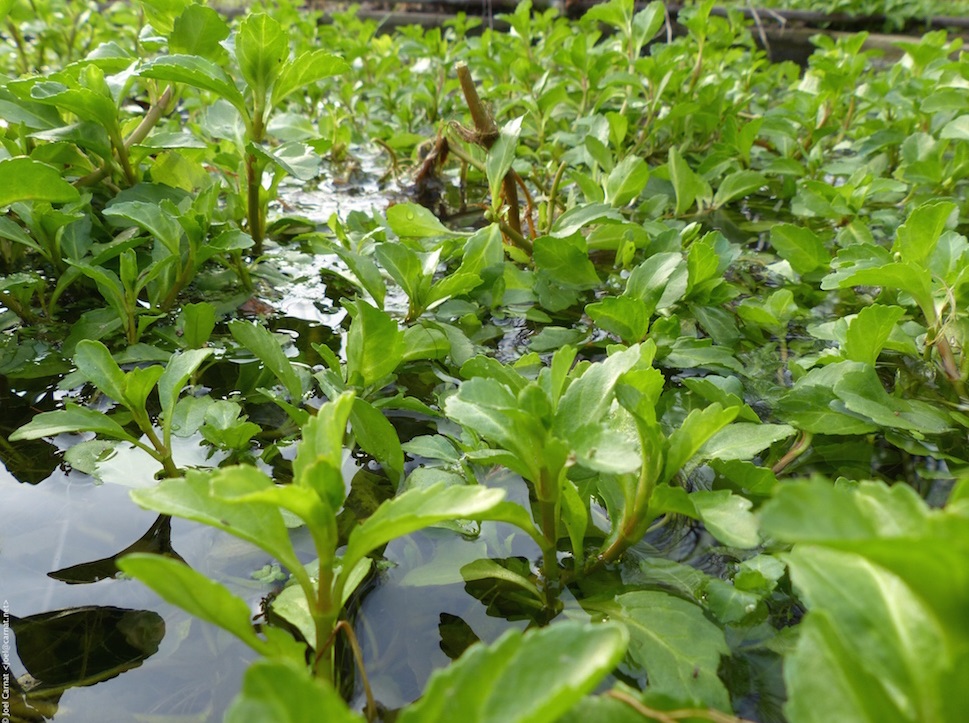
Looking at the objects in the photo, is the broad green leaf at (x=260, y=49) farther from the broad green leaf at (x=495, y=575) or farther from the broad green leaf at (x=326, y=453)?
the broad green leaf at (x=495, y=575)

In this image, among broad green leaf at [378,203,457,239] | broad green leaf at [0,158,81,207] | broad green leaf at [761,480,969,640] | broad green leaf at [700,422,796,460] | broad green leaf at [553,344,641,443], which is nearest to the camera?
broad green leaf at [761,480,969,640]

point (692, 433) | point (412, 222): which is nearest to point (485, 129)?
point (412, 222)

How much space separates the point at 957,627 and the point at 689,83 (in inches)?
106

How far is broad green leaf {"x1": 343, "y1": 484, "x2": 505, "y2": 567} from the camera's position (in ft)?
1.91

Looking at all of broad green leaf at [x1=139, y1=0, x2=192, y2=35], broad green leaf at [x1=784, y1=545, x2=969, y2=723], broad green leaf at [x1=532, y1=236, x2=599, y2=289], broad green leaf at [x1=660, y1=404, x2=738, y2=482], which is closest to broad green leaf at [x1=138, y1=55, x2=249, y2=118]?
broad green leaf at [x1=139, y1=0, x2=192, y2=35]

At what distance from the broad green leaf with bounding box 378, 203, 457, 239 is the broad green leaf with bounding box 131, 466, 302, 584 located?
1.07 m

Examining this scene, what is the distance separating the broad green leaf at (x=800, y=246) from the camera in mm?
1575

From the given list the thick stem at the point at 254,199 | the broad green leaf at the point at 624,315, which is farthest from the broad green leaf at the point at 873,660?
the thick stem at the point at 254,199

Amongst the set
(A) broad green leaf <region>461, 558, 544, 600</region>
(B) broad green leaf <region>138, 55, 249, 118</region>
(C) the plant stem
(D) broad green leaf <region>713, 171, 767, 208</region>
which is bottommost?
(A) broad green leaf <region>461, 558, 544, 600</region>

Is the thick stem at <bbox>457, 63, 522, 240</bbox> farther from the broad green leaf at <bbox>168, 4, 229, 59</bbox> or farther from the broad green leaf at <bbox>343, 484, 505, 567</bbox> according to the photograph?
the broad green leaf at <bbox>343, 484, 505, 567</bbox>

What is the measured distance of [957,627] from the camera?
429 millimetres

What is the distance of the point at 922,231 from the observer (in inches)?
45.0

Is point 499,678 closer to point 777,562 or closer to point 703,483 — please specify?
point 777,562

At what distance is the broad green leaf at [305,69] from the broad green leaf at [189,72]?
0.10 m
